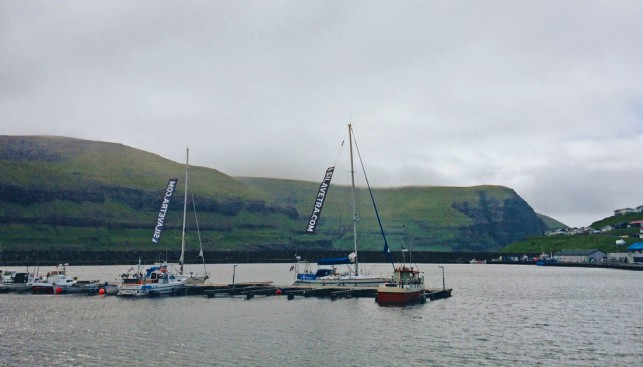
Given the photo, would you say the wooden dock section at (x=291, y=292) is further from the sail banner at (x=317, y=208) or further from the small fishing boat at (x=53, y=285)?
the small fishing boat at (x=53, y=285)

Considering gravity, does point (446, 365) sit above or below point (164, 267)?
below

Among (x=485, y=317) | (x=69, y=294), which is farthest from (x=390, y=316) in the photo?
(x=69, y=294)

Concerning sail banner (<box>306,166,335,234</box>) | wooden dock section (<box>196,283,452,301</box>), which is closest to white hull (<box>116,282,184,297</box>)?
wooden dock section (<box>196,283,452,301</box>)

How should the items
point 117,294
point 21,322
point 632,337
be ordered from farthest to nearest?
point 117,294 < point 21,322 < point 632,337

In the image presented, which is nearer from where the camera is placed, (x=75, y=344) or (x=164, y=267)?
(x=75, y=344)

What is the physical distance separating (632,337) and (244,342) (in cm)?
3915

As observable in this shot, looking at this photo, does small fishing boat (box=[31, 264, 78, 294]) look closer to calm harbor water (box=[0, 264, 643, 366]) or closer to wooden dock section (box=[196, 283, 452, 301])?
calm harbor water (box=[0, 264, 643, 366])

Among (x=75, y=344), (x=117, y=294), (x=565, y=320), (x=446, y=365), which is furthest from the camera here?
(x=117, y=294)

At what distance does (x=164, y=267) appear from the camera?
3912 inches

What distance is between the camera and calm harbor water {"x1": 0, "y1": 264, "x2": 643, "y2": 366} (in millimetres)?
43903

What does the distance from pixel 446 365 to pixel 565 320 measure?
32353mm

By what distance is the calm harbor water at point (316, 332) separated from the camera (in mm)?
43903

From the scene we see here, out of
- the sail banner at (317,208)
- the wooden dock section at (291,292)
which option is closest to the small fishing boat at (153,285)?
the wooden dock section at (291,292)

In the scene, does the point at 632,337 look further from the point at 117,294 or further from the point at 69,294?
the point at 69,294
